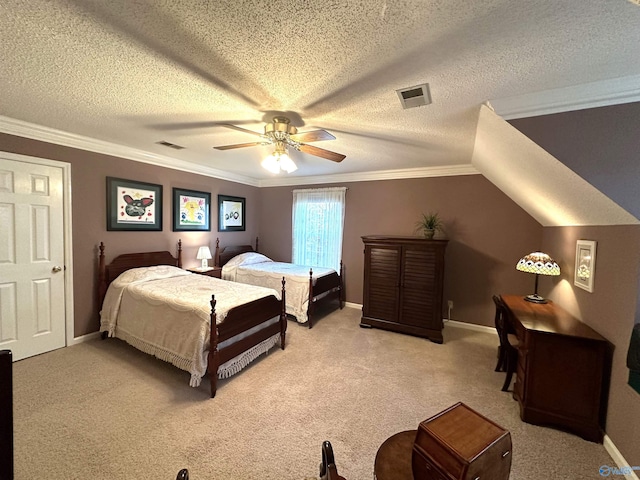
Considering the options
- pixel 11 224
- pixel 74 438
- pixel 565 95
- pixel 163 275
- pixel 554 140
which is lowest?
pixel 74 438

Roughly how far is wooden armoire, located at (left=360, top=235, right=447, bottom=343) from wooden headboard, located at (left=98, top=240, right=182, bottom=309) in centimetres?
308

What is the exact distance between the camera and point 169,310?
102 inches

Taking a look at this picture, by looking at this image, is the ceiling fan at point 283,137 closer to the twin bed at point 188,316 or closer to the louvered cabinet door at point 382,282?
the twin bed at point 188,316

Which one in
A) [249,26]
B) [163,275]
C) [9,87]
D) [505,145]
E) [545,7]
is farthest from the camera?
[163,275]

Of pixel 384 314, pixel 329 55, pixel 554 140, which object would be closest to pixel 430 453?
pixel 329 55

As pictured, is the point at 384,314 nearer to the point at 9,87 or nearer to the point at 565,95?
the point at 565,95

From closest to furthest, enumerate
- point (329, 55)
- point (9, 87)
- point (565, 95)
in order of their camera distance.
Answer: point (329, 55) < point (565, 95) < point (9, 87)

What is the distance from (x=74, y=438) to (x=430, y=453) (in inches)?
93.3

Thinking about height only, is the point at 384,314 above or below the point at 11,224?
below

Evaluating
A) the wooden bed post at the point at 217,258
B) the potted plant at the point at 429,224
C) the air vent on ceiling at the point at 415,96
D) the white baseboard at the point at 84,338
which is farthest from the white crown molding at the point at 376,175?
the white baseboard at the point at 84,338

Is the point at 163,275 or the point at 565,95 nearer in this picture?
the point at 565,95

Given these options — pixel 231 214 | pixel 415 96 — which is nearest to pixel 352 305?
pixel 231 214

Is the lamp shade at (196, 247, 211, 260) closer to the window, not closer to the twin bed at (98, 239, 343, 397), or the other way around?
the twin bed at (98, 239, 343, 397)

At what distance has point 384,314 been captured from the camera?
383 cm
